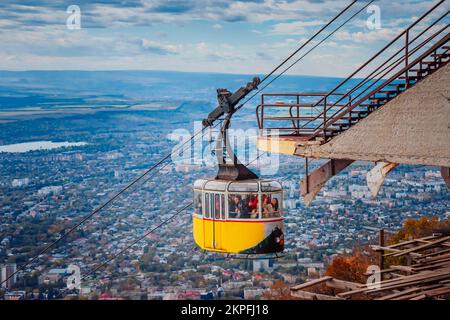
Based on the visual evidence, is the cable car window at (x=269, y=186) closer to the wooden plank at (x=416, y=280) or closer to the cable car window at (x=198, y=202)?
the cable car window at (x=198, y=202)

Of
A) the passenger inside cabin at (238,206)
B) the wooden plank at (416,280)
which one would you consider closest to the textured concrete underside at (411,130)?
the wooden plank at (416,280)

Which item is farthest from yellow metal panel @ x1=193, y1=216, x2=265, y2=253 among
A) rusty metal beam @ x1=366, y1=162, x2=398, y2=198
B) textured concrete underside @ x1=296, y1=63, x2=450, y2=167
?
rusty metal beam @ x1=366, y1=162, x2=398, y2=198

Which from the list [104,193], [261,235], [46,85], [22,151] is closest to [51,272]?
[104,193]

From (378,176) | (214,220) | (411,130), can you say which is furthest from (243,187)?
(378,176)

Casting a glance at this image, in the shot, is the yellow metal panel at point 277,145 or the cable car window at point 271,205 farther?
the yellow metal panel at point 277,145

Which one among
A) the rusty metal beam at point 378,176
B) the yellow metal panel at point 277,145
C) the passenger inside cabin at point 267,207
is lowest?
the passenger inside cabin at point 267,207

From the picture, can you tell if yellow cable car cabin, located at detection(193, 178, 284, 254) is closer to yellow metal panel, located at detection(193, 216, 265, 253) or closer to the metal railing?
yellow metal panel, located at detection(193, 216, 265, 253)
